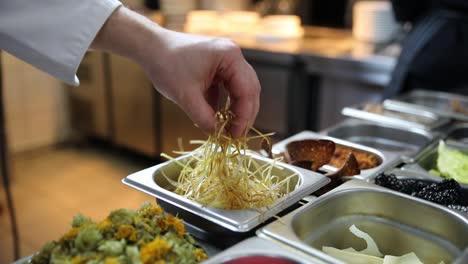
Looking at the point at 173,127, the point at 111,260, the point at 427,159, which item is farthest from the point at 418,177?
the point at 173,127

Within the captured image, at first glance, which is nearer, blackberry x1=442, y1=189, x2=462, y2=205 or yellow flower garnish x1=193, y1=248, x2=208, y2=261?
yellow flower garnish x1=193, y1=248, x2=208, y2=261

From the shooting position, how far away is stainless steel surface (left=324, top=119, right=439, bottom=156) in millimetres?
1549

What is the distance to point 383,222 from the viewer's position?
3.45 ft

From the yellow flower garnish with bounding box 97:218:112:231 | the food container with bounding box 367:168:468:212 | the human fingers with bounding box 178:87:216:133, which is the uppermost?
the human fingers with bounding box 178:87:216:133

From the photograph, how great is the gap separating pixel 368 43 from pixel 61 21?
2.11 m

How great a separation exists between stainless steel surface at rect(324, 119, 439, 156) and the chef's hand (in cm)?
59

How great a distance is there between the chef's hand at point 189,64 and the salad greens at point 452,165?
0.57 meters

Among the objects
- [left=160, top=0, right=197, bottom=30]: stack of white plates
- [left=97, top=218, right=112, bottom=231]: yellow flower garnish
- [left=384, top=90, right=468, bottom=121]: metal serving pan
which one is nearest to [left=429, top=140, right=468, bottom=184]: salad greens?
[left=384, top=90, right=468, bottom=121]: metal serving pan

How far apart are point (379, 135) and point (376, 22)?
133 cm

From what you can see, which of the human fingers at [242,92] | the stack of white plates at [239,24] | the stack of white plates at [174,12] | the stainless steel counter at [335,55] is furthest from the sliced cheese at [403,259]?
the stack of white plates at [174,12]

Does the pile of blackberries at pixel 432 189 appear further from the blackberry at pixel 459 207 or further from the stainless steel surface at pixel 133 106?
the stainless steel surface at pixel 133 106

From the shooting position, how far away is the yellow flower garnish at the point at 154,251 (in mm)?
779

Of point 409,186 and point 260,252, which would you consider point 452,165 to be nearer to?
point 409,186

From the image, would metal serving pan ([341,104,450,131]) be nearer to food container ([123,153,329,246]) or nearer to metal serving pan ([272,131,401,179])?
metal serving pan ([272,131,401,179])
